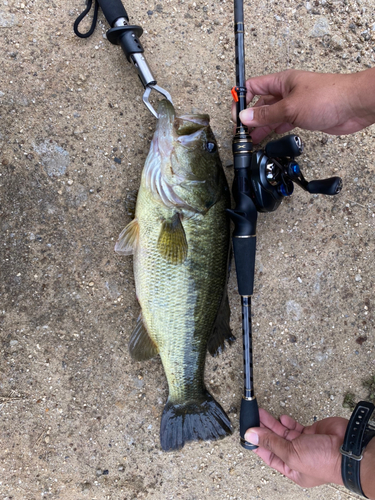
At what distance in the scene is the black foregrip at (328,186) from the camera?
1.71m

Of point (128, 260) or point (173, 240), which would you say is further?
point (128, 260)

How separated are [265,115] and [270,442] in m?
1.82

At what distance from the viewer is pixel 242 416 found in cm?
216

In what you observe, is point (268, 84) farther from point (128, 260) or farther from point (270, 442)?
point (270, 442)

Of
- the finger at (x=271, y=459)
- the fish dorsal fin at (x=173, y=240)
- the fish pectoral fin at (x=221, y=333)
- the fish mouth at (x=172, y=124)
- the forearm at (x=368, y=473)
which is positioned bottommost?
the finger at (x=271, y=459)

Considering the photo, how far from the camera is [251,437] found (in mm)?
2092

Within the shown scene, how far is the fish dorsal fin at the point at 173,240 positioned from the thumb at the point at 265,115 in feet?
2.13

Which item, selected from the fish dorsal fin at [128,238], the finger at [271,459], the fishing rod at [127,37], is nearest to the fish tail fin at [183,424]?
the finger at [271,459]

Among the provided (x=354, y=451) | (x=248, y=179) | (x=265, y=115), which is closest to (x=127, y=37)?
(x=265, y=115)

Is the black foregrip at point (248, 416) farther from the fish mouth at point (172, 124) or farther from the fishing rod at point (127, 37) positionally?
the fishing rod at point (127, 37)

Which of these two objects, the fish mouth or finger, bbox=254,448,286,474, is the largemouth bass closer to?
the fish mouth

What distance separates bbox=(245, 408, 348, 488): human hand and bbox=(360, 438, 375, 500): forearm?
0.11m

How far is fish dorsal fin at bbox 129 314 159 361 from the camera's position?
83.8 inches

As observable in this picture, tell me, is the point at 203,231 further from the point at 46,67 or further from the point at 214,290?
the point at 46,67
